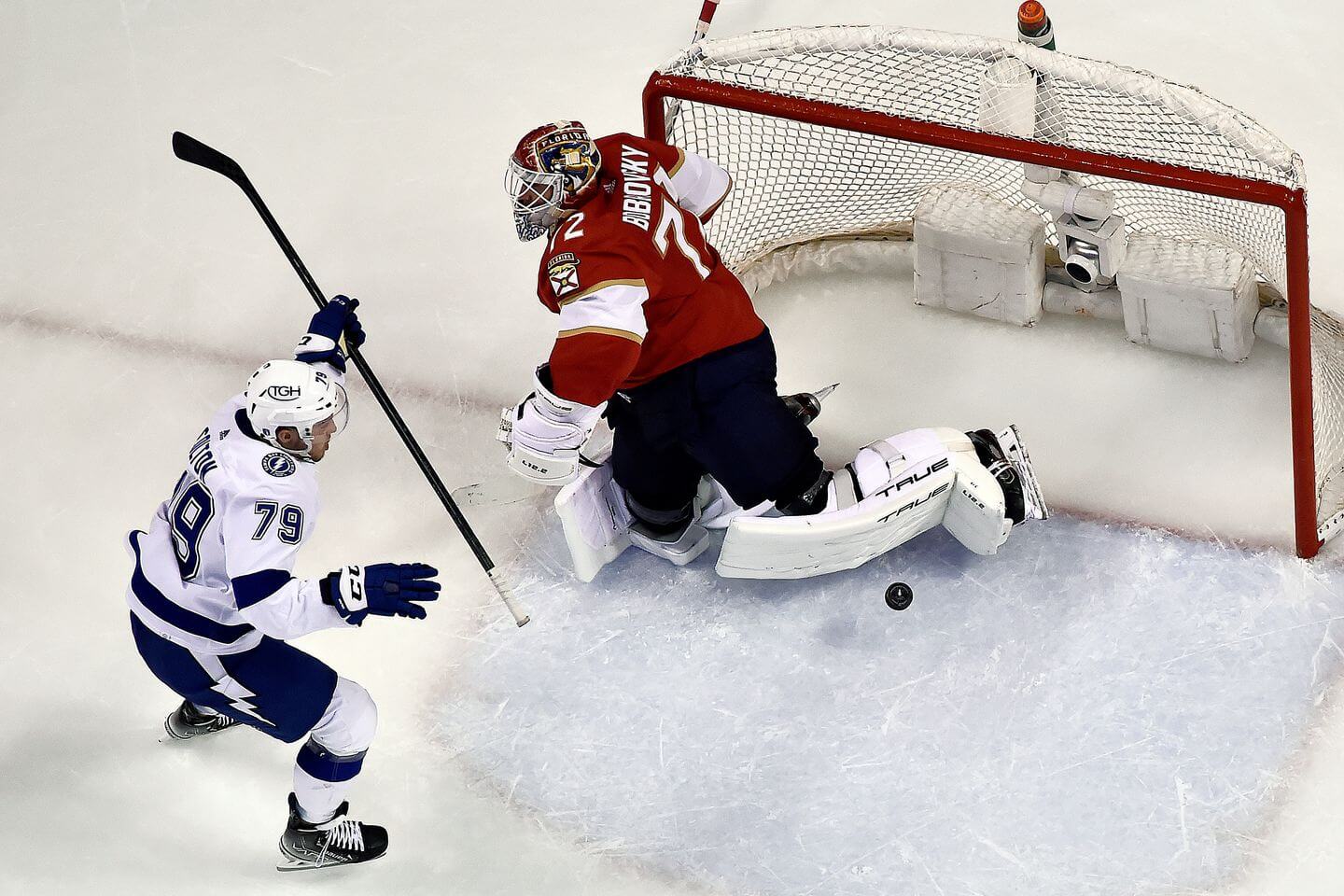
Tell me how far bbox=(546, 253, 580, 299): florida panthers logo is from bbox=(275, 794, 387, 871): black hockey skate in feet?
3.61

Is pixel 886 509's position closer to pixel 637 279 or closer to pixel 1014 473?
pixel 1014 473

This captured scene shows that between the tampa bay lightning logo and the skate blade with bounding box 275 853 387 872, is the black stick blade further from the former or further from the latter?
the skate blade with bounding box 275 853 387 872

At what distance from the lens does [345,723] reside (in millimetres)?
3434

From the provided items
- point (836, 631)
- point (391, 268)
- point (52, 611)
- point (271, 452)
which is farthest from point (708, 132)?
point (52, 611)

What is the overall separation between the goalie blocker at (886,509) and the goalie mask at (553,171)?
0.66 m

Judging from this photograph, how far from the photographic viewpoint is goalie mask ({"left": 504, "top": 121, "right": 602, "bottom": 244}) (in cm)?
344

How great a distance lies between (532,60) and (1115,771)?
2802 millimetres

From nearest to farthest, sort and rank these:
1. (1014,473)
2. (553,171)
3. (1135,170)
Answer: (1135,170), (553,171), (1014,473)

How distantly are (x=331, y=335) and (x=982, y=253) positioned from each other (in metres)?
1.53

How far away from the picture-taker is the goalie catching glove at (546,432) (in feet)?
11.5

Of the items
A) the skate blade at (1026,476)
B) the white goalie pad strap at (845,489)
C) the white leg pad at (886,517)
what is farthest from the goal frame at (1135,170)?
the white goalie pad strap at (845,489)

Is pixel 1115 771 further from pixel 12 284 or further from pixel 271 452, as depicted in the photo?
pixel 12 284

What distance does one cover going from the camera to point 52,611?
4.09 m

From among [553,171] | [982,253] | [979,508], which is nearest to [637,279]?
[553,171]
